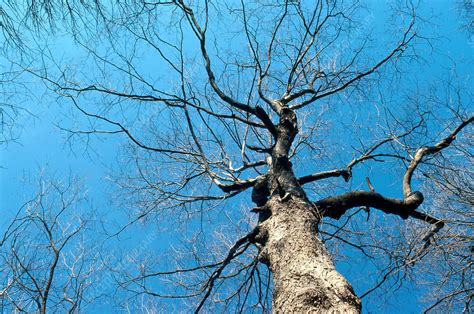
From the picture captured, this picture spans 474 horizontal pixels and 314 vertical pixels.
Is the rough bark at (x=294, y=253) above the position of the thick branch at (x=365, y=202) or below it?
below

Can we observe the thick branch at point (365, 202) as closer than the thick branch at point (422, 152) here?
Yes

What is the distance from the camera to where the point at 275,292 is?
86.1 inches

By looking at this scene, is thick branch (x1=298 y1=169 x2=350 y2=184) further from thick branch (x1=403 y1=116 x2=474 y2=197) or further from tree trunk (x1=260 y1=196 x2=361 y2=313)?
tree trunk (x1=260 y1=196 x2=361 y2=313)

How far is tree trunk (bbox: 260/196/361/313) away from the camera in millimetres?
1892

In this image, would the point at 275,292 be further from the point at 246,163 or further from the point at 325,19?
the point at 325,19

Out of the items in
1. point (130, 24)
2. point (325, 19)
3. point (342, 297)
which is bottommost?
point (342, 297)

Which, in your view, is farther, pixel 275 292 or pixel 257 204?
pixel 257 204

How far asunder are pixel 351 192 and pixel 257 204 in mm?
891

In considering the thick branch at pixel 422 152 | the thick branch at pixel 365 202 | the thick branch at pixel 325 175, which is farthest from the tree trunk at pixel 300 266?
the thick branch at pixel 422 152

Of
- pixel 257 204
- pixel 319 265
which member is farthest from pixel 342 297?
pixel 257 204

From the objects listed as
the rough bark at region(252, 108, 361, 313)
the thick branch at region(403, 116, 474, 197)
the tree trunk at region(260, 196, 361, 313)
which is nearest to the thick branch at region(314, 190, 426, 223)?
the thick branch at region(403, 116, 474, 197)

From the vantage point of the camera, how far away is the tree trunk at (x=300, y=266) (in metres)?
1.89

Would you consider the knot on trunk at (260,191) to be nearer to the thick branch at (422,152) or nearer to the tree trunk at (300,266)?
the tree trunk at (300,266)

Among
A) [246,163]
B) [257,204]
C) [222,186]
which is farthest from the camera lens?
[246,163]
